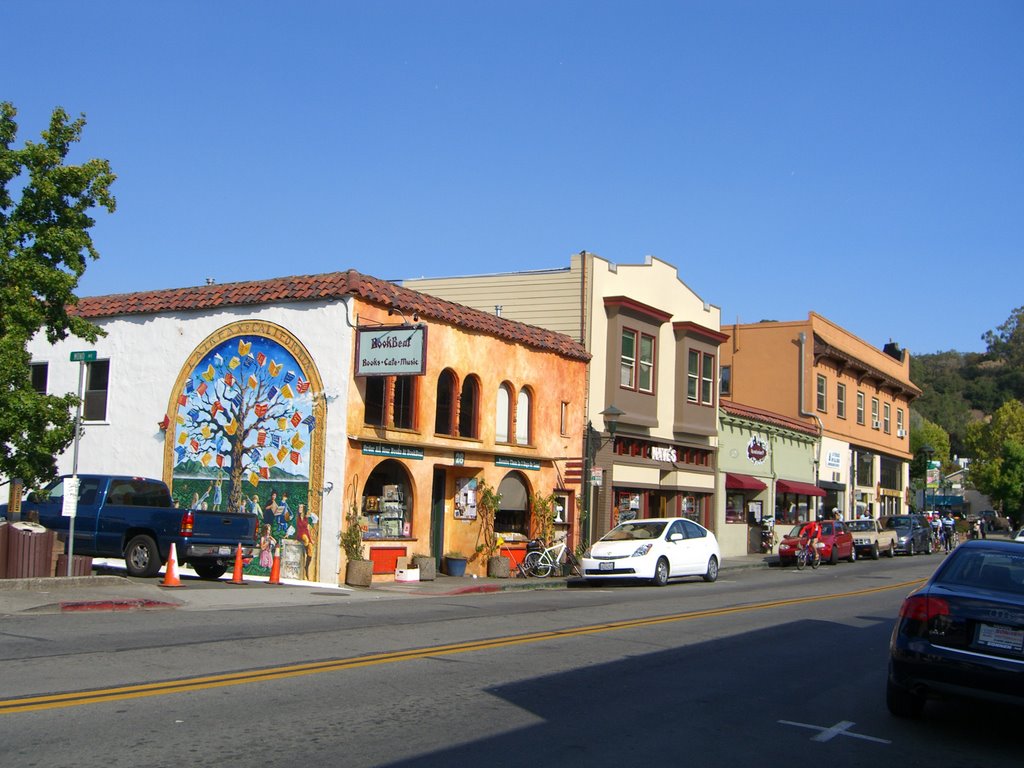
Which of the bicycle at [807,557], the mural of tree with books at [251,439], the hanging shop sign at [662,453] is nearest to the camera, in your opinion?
the mural of tree with books at [251,439]

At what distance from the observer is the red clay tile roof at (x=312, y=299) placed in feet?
71.1

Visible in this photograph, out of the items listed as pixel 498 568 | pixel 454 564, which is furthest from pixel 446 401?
pixel 498 568

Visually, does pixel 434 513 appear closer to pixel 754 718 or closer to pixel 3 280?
pixel 3 280

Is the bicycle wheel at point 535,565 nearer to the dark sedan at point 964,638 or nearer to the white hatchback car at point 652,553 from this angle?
the white hatchback car at point 652,553

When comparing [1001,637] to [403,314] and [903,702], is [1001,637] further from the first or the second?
[403,314]

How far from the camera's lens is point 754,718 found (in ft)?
28.7

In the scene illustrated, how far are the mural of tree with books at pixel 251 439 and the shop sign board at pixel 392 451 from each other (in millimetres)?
1209

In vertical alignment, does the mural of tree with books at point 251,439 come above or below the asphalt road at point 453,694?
above

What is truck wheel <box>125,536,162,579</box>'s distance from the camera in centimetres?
1897

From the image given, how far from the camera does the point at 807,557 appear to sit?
33.0 meters

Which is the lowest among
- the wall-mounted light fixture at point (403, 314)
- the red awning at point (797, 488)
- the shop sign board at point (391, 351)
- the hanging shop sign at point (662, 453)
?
the red awning at point (797, 488)

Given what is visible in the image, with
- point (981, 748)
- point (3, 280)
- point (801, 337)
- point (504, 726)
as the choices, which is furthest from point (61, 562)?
point (801, 337)

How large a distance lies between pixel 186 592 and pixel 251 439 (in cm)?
542

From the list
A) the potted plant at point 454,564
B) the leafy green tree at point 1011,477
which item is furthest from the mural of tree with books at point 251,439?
the leafy green tree at point 1011,477
